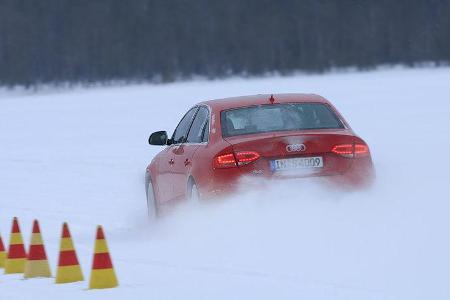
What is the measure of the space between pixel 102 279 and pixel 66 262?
56 centimetres

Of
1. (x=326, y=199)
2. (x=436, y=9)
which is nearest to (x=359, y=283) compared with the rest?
(x=326, y=199)

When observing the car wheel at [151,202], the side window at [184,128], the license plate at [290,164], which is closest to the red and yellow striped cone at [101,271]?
the license plate at [290,164]

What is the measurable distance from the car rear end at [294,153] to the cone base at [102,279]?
232 cm

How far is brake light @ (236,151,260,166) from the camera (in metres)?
10.9

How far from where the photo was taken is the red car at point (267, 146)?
10.9 metres

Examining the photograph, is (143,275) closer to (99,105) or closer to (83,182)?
(83,182)

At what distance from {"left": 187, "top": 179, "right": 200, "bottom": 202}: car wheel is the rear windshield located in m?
0.56

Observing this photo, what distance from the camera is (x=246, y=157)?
10953mm

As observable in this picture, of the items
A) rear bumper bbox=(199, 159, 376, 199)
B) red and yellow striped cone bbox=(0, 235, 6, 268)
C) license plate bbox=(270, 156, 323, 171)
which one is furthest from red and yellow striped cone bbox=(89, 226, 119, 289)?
license plate bbox=(270, 156, 323, 171)

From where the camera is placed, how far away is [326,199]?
11023mm

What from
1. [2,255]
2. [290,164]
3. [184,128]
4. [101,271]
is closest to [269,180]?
[290,164]

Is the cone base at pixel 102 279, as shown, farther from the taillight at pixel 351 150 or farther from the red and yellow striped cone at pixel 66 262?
the taillight at pixel 351 150

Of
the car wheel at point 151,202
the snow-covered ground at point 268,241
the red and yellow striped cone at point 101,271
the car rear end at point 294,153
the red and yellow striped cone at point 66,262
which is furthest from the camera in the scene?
the car wheel at point 151,202

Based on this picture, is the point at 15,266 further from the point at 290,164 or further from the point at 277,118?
the point at 277,118
